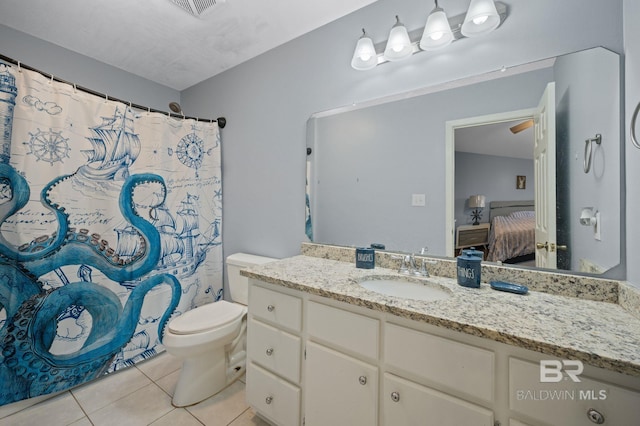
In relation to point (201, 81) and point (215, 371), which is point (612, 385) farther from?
point (201, 81)

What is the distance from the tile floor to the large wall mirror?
1133mm

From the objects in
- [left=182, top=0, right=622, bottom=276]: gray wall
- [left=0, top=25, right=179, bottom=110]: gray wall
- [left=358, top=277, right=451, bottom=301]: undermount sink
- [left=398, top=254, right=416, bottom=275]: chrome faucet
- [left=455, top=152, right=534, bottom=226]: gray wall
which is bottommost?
[left=358, top=277, right=451, bottom=301]: undermount sink

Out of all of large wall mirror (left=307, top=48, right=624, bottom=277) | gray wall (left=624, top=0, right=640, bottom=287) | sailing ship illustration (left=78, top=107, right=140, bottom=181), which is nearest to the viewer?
gray wall (left=624, top=0, right=640, bottom=287)

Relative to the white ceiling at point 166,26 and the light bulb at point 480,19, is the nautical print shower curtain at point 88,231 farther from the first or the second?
the light bulb at point 480,19

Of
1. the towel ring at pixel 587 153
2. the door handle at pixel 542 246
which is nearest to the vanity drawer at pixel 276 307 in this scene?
the door handle at pixel 542 246

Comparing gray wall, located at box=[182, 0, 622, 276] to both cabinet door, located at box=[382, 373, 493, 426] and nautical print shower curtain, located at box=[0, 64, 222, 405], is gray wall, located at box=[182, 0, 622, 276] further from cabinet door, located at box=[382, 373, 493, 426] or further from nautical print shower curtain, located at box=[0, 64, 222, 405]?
cabinet door, located at box=[382, 373, 493, 426]

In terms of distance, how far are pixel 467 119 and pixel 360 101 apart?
2.04 feet

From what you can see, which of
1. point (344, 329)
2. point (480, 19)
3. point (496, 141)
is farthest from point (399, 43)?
point (344, 329)

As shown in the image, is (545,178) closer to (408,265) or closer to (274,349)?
(408,265)

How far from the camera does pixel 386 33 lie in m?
1.44

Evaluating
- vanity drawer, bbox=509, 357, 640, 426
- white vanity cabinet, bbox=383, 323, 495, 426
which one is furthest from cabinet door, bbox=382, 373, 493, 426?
vanity drawer, bbox=509, 357, 640, 426

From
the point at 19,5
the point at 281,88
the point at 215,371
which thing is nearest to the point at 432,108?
the point at 281,88

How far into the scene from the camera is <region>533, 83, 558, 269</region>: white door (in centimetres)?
104
